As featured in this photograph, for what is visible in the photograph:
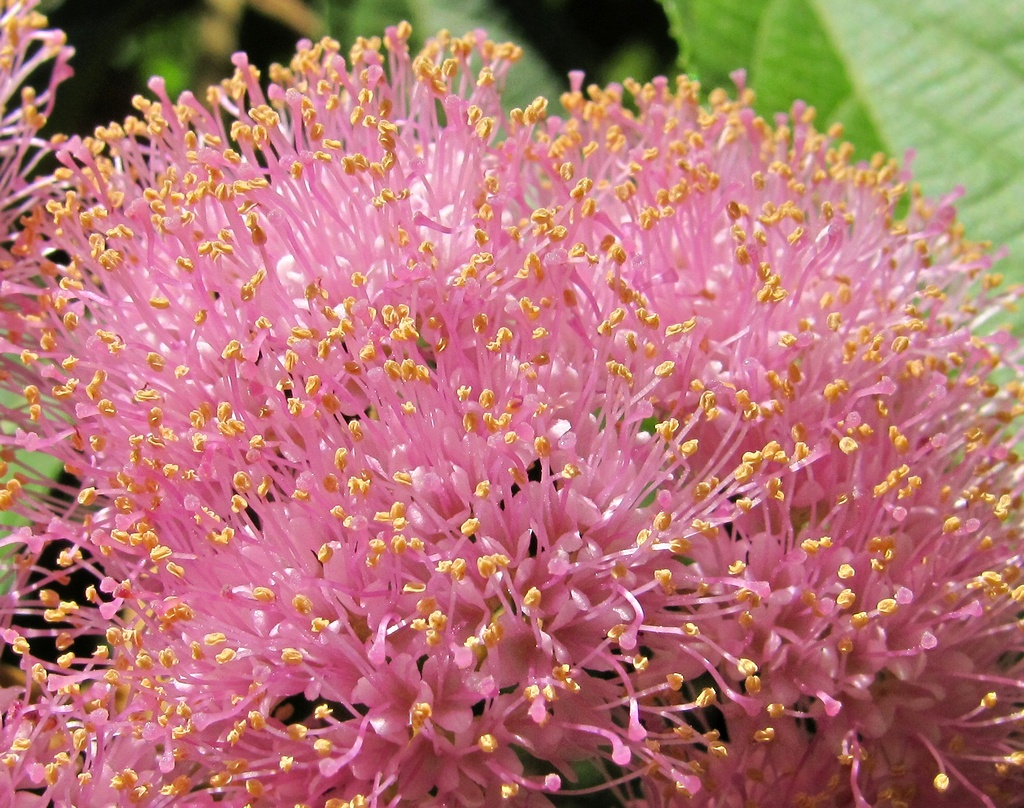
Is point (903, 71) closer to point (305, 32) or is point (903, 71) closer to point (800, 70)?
point (800, 70)

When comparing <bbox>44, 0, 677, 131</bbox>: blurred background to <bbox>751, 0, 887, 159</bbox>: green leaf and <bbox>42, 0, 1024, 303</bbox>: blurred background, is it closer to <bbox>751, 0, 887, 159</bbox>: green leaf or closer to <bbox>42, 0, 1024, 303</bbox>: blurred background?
<bbox>42, 0, 1024, 303</bbox>: blurred background

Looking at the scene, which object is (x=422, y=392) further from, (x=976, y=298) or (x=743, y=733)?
(x=976, y=298)

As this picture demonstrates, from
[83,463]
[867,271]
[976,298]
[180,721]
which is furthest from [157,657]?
[976,298]

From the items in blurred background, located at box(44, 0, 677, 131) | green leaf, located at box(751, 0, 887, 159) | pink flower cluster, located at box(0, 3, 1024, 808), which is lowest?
pink flower cluster, located at box(0, 3, 1024, 808)

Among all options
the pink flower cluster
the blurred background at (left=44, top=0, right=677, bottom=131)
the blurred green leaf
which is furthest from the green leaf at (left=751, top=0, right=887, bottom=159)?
the pink flower cluster

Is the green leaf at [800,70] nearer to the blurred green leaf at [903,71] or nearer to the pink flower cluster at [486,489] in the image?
the blurred green leaf at [903,71]

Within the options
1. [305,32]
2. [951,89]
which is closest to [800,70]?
[951,89]
